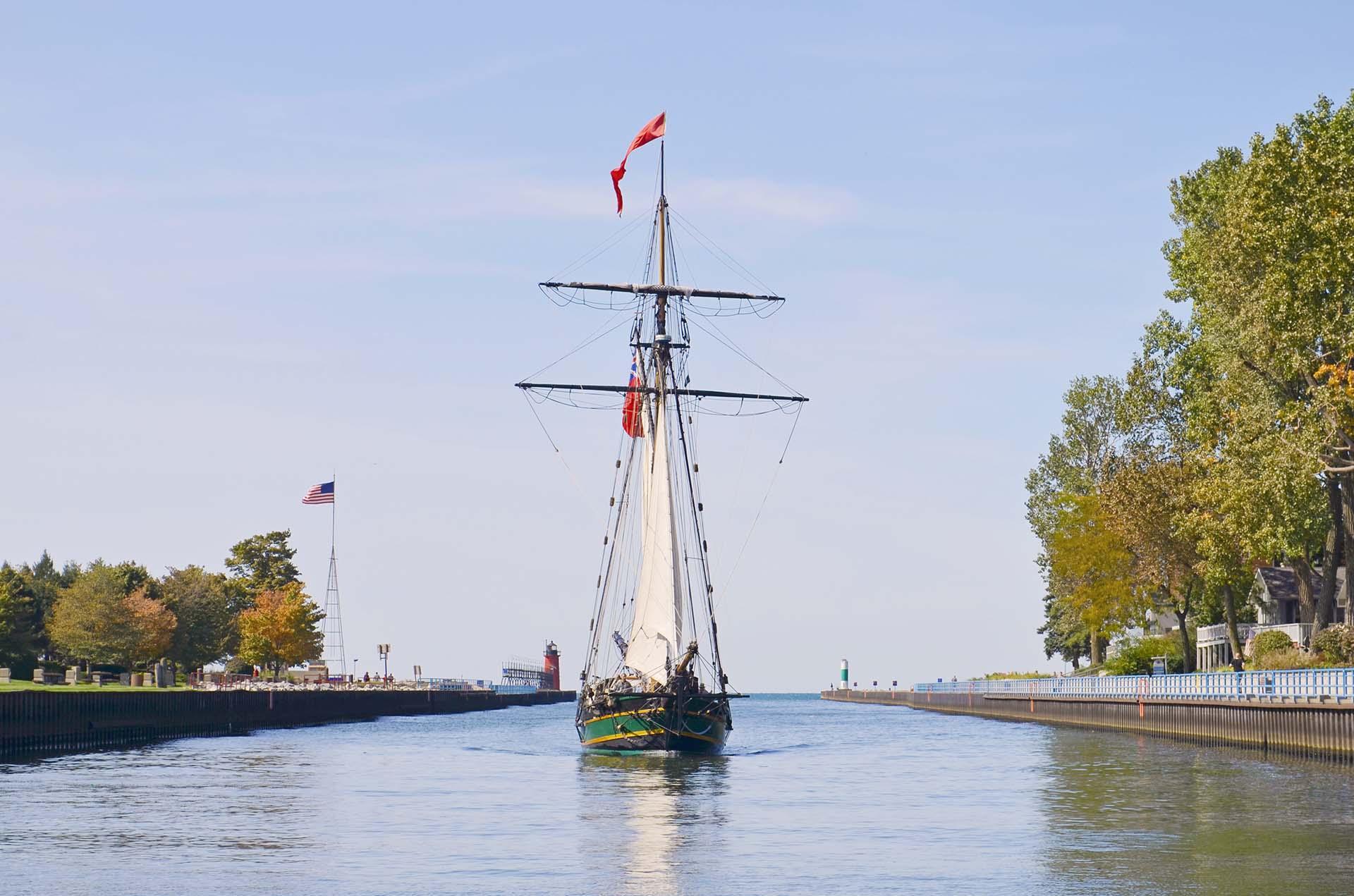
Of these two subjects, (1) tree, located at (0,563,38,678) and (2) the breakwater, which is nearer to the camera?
(2) the breakwater

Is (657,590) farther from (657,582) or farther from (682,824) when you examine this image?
(682,824)

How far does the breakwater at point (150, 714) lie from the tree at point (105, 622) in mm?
11181

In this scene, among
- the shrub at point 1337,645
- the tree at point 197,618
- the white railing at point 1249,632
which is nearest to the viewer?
the shrub at point 1337,645

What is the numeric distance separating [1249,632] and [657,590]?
47.1m

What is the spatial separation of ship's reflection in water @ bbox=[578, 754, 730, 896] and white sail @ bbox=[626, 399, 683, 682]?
3.92 m

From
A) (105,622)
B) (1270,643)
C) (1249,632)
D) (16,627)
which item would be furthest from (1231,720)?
(16,627)

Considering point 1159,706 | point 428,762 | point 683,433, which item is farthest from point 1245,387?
point 428,762

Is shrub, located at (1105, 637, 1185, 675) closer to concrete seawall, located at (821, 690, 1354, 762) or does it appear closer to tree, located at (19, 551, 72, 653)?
concrete seawall, located at (821, 690, 1354, 762)

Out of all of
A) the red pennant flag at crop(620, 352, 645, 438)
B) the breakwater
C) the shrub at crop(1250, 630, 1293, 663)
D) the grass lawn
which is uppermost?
the red pennant flag at crop(620, 352, 645, 438)

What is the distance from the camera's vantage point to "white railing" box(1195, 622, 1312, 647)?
79.4 meters

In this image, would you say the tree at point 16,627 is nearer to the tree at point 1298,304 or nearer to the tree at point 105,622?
the tree at point 105,622

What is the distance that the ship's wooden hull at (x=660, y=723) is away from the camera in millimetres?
62062

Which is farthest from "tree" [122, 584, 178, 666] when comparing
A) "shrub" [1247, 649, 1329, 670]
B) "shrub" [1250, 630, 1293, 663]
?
"shrub" [1247, 649, 1329, 670]

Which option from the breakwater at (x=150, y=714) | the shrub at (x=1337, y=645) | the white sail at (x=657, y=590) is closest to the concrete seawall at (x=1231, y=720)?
the shrub at (x=1337, y=645)
